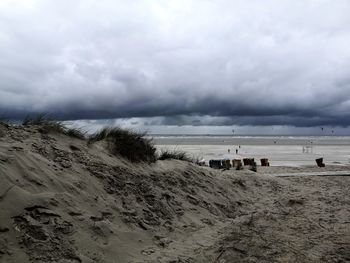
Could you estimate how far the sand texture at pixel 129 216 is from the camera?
5.52m

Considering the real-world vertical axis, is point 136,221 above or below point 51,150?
below

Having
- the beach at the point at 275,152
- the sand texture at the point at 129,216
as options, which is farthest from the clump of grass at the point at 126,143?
the beach at the point at 275,152

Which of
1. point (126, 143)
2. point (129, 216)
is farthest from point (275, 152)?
point (129, 216)

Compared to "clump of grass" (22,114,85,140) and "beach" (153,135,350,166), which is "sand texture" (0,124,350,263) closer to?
"clump of grass" (22,114,85,140)

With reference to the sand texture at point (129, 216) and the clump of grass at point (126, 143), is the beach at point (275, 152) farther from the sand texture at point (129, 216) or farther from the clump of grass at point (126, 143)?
the sand texture at point (129, 216)

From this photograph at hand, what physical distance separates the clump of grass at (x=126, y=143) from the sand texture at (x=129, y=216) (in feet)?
0.97

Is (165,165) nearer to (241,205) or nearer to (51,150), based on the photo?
(241,205)

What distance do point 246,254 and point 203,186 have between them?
4.29 m

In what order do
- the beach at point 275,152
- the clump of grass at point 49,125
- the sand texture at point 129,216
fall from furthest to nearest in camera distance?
1. the beach at point 275,152
2. the clump of grass at point 49,125
3. the sand texture at point 129,216

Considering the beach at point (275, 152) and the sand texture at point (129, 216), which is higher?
the sand texture at point (129, 216)

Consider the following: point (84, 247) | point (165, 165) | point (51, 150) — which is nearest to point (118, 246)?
point (84, 247)

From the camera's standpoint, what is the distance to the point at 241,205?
36.3ft

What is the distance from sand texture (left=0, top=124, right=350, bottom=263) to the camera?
5523mm

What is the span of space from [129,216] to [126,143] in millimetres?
2939
